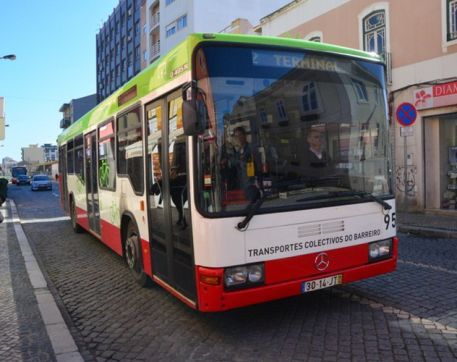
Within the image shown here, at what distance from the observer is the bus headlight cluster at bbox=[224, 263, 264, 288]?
4000 millimetres

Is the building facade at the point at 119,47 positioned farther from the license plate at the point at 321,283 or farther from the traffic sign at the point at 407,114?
the license plate at the point at 321,283

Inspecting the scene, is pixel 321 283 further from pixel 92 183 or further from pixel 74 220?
pixel 74 220

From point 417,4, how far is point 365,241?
36.8 ft

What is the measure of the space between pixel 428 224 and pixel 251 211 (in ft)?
28.3

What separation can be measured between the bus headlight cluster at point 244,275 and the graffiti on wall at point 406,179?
35.2ft

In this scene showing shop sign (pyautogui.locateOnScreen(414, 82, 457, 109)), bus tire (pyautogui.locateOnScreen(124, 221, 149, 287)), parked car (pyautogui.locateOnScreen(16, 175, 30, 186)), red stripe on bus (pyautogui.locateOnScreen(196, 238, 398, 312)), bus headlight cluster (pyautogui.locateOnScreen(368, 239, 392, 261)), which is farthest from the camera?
parked car (pyautogui.locateOnScreen(16, 175, 30, 186))

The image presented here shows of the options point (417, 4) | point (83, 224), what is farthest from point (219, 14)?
point (83, 224)

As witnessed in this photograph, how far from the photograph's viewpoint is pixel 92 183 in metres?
8.73

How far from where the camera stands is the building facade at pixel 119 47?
188ft

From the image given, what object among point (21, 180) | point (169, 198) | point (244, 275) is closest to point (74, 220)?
point (169, 198)

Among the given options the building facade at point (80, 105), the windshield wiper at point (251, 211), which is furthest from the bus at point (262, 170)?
the building facade at point (80, 105)

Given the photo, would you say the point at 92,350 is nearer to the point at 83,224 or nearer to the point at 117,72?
the point at 83,224

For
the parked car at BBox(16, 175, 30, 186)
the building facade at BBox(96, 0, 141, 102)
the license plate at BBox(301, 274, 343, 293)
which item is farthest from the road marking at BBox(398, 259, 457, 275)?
the parked car at BBox(16, 175, 30, 186)

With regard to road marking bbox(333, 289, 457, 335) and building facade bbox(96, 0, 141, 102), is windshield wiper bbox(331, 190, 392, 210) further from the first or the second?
building facade bbox(96, 0, 141, 102)
